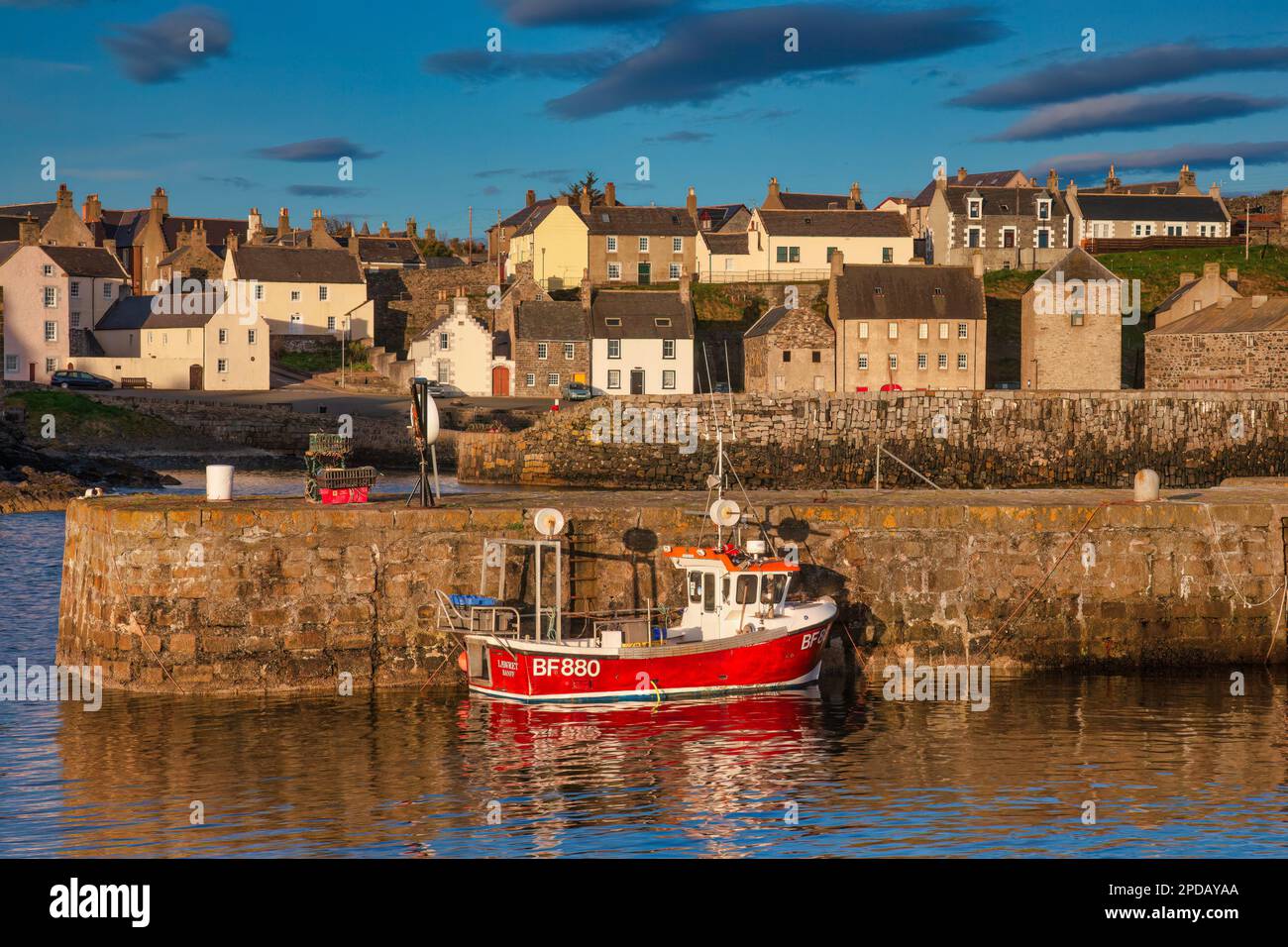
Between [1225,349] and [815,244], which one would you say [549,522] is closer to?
[1225,349]

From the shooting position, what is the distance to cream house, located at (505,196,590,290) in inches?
4097

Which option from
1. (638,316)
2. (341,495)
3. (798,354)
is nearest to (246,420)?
(638,316)

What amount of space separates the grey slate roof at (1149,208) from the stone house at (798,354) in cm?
3587

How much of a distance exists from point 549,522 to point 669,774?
13.1 ft

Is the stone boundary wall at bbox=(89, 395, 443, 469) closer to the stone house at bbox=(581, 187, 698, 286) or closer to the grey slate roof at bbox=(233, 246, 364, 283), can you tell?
the grey slate roof at bbox=(233, 246, 364, 283)

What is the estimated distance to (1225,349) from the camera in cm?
6638

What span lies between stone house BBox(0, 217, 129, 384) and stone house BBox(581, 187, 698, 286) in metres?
33.7

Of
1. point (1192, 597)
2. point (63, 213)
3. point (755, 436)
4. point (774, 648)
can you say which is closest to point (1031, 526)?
point (1192, 597)

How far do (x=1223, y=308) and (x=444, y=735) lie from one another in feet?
203

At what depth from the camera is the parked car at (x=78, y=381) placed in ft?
Answer: 261

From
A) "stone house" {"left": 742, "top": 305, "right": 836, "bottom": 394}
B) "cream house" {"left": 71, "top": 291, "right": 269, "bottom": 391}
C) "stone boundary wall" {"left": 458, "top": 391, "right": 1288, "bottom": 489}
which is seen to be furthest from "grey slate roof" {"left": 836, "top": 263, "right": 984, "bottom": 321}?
"cream house" {"left": 71, "top": 291, "right": 269, "bottom": 391}

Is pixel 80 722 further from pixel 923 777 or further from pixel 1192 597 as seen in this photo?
pixel 1192 597

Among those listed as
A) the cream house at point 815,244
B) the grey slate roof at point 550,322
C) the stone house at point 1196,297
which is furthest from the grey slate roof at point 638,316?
the stone house at point 1196,297
